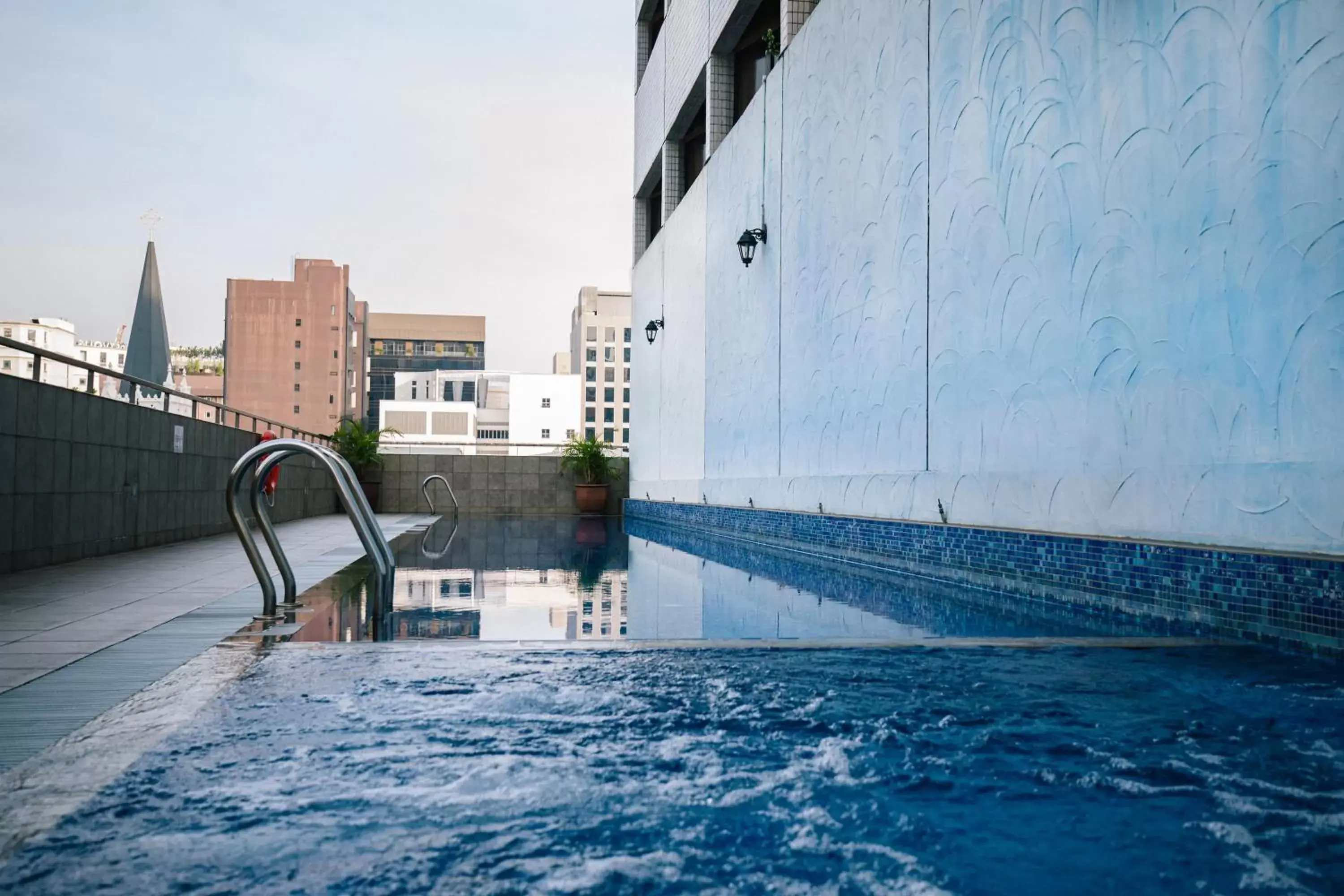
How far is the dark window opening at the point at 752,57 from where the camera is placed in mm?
11328

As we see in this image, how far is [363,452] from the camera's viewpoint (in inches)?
713

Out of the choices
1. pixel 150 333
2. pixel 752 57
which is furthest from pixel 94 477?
pixel 150 333

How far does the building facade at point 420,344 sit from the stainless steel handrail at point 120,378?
360 feet

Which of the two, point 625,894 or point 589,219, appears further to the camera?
point 589,219

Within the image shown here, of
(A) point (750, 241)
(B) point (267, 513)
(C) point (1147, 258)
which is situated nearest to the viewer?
(B) point (267, 513)

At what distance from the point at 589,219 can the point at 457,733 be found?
51.7m

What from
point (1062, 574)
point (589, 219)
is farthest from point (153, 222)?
point (1062, 574)

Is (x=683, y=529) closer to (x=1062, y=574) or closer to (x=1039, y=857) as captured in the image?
(x=1062, y=574)

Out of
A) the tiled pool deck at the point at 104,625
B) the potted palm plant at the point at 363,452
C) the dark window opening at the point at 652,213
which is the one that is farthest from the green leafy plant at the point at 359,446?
the tiled pool deck at the point at 104,625

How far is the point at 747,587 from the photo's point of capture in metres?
5.47

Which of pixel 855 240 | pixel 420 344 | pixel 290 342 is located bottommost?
pixel 855 240

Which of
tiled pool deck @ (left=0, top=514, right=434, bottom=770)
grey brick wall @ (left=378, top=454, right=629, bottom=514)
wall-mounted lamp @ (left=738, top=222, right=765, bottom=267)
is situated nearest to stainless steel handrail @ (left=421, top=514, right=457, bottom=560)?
tiled pool deck @ (left=0, top=514, right=434, bottom=770)

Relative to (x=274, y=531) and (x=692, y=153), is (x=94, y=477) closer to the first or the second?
(x=274, y=531)

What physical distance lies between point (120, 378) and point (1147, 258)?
6720 mm
